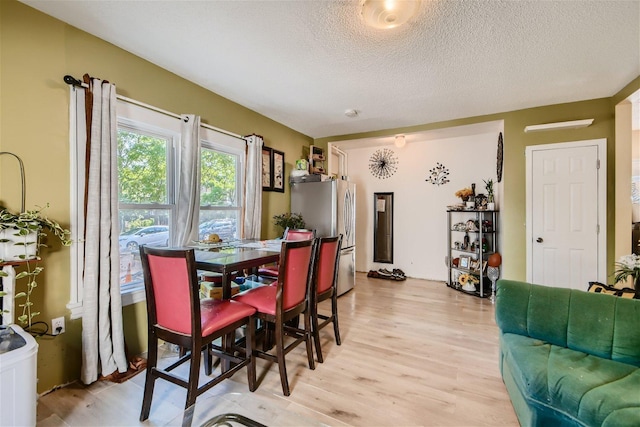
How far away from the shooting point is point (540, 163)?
343 centimetres

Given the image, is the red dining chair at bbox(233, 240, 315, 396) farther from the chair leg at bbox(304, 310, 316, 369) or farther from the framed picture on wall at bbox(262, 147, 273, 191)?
the framed picture on wall at bbox(262, 147, 273, 191)

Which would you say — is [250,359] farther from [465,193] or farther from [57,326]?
[465,193]

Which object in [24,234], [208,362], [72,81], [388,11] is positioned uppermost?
[388,11]

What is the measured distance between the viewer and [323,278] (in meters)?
2.36

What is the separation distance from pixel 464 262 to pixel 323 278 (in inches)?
115

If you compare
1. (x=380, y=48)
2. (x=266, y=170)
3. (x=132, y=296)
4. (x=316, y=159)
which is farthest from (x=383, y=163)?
(x=132, y=296)

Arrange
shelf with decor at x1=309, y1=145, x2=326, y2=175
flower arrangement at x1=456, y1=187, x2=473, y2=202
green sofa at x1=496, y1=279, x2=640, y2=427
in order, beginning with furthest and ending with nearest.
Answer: shelf with decor at x1=309, y1=145, x2=326, y2=175
flower arrangement at x1=456, y1=187, x2=473, y2=202
green sofa at x1=496, y1=279, x2=640, y2=427

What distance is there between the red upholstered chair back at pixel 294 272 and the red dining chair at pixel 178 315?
336mm

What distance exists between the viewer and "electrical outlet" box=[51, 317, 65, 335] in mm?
1827

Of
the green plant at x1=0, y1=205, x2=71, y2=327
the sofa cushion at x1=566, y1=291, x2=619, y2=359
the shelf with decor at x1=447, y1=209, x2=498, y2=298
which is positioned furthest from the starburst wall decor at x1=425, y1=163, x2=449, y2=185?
the green plant at x1=0, y1=205, x2=71, y2=327

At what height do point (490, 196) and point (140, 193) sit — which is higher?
point (490, 196)

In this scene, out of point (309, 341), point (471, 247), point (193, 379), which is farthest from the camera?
point (471, 247)

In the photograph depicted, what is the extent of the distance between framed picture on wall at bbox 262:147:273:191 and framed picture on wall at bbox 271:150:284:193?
0.17 ft

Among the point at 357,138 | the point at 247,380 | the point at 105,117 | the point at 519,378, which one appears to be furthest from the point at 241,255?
the point at 357,138
